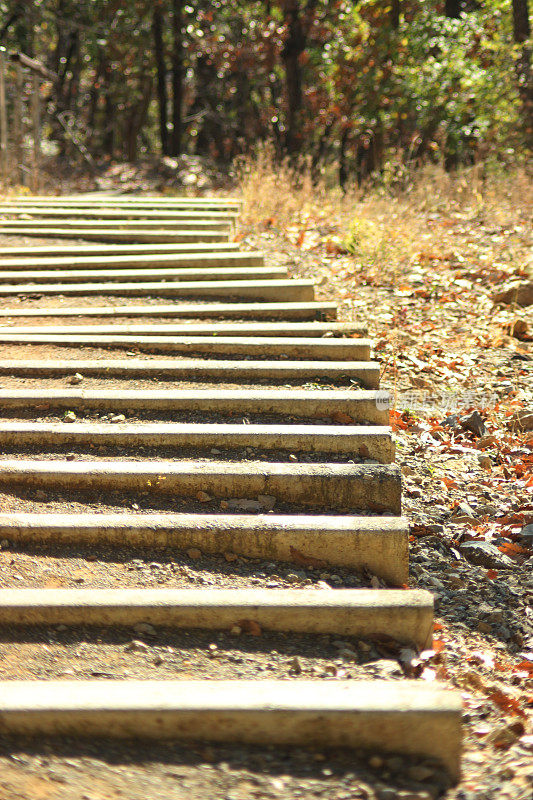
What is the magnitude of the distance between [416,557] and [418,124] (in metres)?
9.19

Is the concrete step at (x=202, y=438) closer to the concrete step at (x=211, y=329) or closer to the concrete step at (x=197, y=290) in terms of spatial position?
the concrete step at (x=211, y=329)

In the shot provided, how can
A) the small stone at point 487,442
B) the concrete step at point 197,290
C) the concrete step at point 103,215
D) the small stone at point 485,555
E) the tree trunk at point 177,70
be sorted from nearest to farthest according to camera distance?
the small stone at point 485,555 → the small stone at point 487,442 → the concrete step at point 197,290 → the concrete step at point 103,215 → the tree trunk at point 177,70

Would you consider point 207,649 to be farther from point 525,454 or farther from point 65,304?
point 65,304

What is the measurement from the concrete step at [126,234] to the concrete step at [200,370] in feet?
7.97

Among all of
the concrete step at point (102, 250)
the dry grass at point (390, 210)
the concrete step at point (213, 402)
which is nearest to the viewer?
the concrete step at point (213, 402)

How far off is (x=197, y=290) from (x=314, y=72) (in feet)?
31.0

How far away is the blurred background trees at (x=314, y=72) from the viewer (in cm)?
1034

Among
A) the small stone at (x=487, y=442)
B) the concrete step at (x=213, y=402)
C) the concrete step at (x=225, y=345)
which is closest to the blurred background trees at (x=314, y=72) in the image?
the concrete step at (x=225, y=345)

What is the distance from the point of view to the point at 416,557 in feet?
10.7

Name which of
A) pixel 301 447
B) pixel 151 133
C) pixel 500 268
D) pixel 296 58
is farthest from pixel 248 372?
pixel 151 133

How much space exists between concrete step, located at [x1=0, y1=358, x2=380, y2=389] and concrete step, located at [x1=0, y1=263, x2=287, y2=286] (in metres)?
1.50

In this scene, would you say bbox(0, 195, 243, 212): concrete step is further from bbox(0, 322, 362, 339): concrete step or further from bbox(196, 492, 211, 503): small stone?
bbox(196, 492, 211, 503): small stone

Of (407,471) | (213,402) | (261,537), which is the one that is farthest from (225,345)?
(261,537)

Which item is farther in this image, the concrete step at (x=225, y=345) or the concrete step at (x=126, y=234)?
the concrete step at (x=126, y=234)
